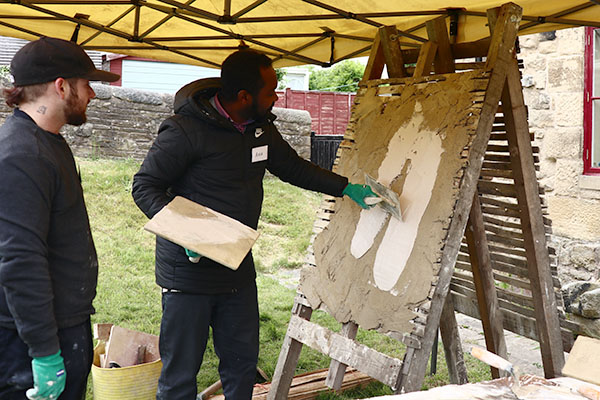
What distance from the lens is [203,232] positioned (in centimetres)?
231

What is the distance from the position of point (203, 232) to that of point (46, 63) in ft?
2.58

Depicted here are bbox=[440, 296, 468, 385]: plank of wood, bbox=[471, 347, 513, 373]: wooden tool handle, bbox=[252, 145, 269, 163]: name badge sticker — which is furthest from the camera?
bbox=[440, 296, 468, 385]: plank of wood

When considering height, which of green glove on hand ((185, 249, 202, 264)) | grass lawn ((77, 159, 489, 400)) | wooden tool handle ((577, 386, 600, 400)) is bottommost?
grass lawn ((77, 159, 489, 400))

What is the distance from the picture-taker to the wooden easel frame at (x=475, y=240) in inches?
98.5

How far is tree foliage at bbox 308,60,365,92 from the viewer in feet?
89.7

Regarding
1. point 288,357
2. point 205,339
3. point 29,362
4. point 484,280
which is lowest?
point 288,357

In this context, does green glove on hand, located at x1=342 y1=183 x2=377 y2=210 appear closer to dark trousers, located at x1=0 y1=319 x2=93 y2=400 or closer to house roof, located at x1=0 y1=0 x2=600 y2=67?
house roof, located at x1=0 y1=0 x2=600 y2=67

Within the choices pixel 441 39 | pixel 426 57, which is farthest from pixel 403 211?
pixel 441 39

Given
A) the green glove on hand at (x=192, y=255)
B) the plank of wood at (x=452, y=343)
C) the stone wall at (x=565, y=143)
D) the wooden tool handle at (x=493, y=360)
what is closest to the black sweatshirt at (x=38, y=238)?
the green glove on hand at (x=192, y=255)

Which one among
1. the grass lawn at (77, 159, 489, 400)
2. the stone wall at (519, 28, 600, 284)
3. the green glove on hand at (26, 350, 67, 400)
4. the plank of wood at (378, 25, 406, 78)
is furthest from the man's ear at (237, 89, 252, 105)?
the stone wall at (519, 28, 600, 284)

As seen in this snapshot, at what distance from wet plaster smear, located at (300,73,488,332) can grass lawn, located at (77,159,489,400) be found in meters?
1.20

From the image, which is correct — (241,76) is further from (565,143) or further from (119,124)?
(119,124)

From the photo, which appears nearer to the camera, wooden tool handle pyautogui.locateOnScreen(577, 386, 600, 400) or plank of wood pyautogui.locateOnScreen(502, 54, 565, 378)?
wooden tool handle pyautogui.locateOnScreen(577, 386, 600, 400)

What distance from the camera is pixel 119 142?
352 inches
